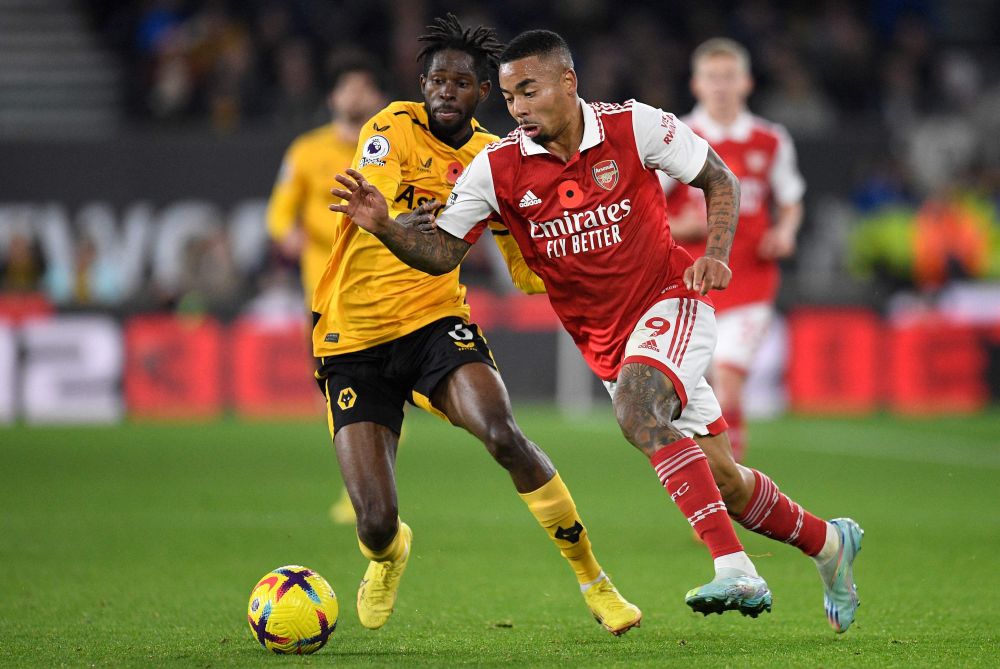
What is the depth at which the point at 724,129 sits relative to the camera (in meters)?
8.89

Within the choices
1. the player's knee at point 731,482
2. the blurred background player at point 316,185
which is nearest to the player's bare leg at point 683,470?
the player's knee at point 731,482

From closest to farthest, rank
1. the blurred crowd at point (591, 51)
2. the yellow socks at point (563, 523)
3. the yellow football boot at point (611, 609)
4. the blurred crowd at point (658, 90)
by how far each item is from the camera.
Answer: the yellow football boot at point (611, 609) → the yellow socks at point (563, 523) → the blurred crowd at point (658, 90) → the blurred crowd at point (591, 51)

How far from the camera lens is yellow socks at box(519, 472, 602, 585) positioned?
18.7ft

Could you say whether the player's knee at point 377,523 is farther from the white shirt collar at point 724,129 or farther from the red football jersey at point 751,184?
the white shirt collar at point 724,129

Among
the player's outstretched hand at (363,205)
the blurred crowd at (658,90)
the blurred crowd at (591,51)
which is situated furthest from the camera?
the blurred crowd at (591,51)

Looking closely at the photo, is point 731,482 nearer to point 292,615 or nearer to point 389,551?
point 389,551

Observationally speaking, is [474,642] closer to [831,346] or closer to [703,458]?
[703,458]

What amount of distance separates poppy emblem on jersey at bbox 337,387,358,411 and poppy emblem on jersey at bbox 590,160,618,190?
1358 mm

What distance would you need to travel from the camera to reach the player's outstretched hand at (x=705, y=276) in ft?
17.0

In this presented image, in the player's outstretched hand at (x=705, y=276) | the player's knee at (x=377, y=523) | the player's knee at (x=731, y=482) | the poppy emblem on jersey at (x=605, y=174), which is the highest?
the poppy emblem on jersey at (x=605, y=174)

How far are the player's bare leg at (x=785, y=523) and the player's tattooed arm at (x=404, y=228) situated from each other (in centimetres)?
116

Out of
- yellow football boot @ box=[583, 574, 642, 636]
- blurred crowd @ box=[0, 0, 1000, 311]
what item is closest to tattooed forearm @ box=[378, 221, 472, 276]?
yellow football boot @ box=[583, 574, 642, 636]

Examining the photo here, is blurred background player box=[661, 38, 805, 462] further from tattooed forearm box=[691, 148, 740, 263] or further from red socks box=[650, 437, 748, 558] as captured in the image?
red socks box=[650, 437, 748, 558]

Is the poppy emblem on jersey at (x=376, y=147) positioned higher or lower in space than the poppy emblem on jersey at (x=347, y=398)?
higher
